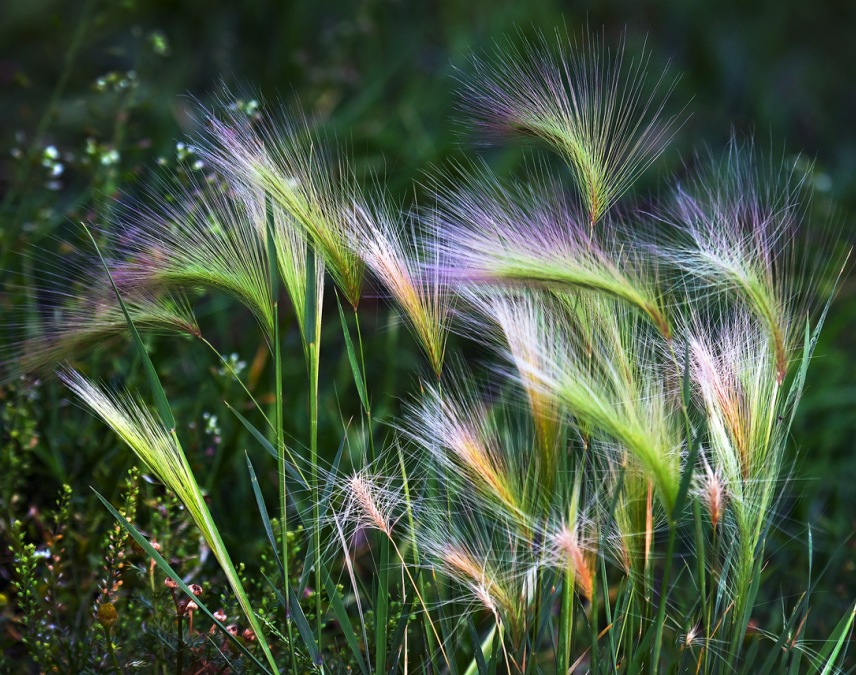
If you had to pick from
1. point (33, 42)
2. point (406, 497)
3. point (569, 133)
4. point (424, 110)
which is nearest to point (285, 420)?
point (406, 497)

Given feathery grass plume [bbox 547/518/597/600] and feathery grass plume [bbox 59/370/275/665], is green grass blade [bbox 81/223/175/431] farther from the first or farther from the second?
feathery grass plume [bbox 547/518/597/600]

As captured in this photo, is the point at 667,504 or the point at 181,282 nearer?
the point at 667,504

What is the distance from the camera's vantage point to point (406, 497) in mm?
1183

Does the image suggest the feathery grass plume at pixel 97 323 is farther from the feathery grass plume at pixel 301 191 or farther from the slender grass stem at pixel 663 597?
the slender grass stem at pixel 663 597

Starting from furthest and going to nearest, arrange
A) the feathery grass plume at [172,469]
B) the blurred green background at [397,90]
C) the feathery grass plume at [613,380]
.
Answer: the blurred green background at [397,90] → the feathery grass plume at [172,469] → the feathery grass plume at [613,380]

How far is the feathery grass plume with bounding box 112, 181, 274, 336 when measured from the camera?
1143 mm

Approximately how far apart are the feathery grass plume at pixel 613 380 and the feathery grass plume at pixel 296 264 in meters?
0.27

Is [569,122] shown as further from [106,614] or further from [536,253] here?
[106,614]

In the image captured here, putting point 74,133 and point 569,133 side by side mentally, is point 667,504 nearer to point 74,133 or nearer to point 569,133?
point 569,133

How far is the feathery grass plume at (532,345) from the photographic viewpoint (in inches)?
40.5

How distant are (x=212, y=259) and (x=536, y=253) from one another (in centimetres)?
41

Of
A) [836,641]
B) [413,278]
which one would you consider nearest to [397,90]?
[413,278]

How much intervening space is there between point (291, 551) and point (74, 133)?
8.65 feet

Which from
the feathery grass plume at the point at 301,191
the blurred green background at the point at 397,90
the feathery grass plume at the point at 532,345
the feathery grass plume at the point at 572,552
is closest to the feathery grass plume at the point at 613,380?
the feathery grass plume at the point at 532,345
